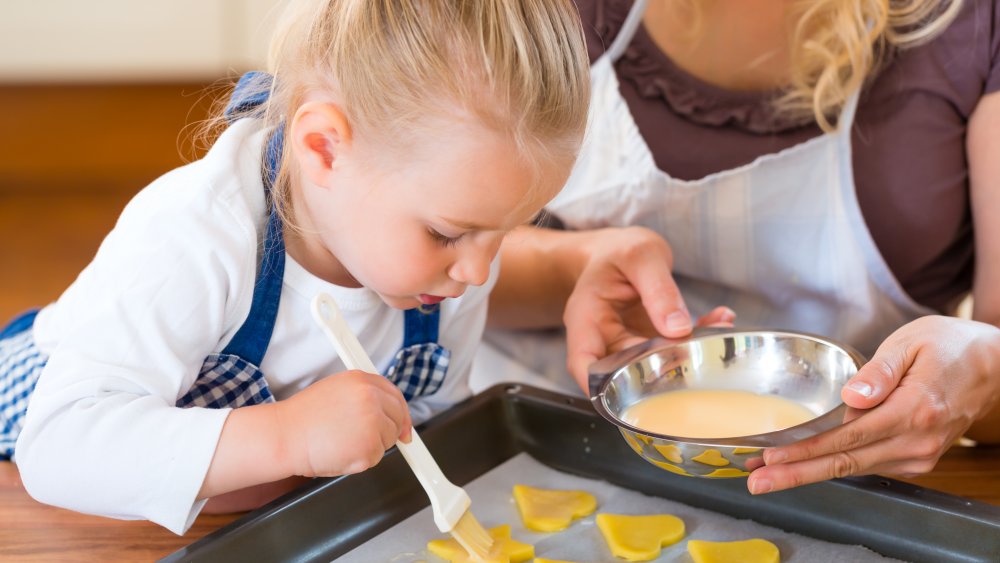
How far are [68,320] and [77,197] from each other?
7.69 ft

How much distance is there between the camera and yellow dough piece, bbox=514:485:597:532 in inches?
32.4

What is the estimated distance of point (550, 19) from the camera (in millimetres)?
721

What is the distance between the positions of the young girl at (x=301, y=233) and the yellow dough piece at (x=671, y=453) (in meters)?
0.18

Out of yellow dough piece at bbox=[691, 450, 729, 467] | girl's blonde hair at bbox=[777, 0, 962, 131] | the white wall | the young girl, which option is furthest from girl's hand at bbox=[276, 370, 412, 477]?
the white wall

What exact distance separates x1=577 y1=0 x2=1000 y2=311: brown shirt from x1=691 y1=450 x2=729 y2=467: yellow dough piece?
476 mm

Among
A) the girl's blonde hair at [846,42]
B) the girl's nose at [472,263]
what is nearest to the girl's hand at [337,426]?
the girl's nose at [472,263]

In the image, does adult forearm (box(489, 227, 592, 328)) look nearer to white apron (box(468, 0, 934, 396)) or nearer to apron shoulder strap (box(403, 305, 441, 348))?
white apron (box(468, 0, 934, 396))

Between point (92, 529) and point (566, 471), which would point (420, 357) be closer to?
point (566, 471)

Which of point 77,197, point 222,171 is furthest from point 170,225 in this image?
point 77,197

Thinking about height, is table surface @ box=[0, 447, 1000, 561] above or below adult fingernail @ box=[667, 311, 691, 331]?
below

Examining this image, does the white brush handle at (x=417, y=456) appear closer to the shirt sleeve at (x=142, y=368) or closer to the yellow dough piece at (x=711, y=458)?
the shirt sleeve at (x=142, y=368)

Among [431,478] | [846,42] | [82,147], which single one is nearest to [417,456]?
[431,478]

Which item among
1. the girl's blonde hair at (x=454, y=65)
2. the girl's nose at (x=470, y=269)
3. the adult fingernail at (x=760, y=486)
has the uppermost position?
the girl's blonde hair at (x=454, y=65)

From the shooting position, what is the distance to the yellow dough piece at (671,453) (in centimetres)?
71
